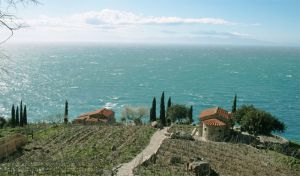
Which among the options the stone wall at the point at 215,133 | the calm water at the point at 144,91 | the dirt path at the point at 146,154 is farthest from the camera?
the calm water at the point at 144,91

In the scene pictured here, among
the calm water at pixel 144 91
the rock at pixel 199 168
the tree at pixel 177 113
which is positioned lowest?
the calm water at pixel 144 91

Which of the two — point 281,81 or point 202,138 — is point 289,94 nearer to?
point 281,81

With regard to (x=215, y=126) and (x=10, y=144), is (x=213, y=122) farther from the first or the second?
(x=10, y=144)

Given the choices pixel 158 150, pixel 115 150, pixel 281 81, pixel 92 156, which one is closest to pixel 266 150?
pixel 158 150

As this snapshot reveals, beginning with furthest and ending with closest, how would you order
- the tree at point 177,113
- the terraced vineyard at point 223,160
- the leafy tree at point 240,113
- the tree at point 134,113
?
the tree at point 134,113 → the tree at point 177,113 → the leafy tree at point 240,113 → the terraced vineyard at point 223,160

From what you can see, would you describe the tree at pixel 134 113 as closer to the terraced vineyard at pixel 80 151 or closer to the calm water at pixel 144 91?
the calm water at pixel 144 91

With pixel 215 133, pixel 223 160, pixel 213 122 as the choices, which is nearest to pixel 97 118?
pixel 213 122

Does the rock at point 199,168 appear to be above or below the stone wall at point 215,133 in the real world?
above

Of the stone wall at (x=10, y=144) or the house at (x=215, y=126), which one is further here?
the house at (x=215, y=126)

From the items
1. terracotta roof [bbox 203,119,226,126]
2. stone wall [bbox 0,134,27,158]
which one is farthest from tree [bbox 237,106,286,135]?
stone wall [bbox 0,134,27,158]

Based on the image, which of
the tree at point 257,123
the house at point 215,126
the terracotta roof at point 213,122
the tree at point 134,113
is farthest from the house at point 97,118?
the tree at point 257,123
